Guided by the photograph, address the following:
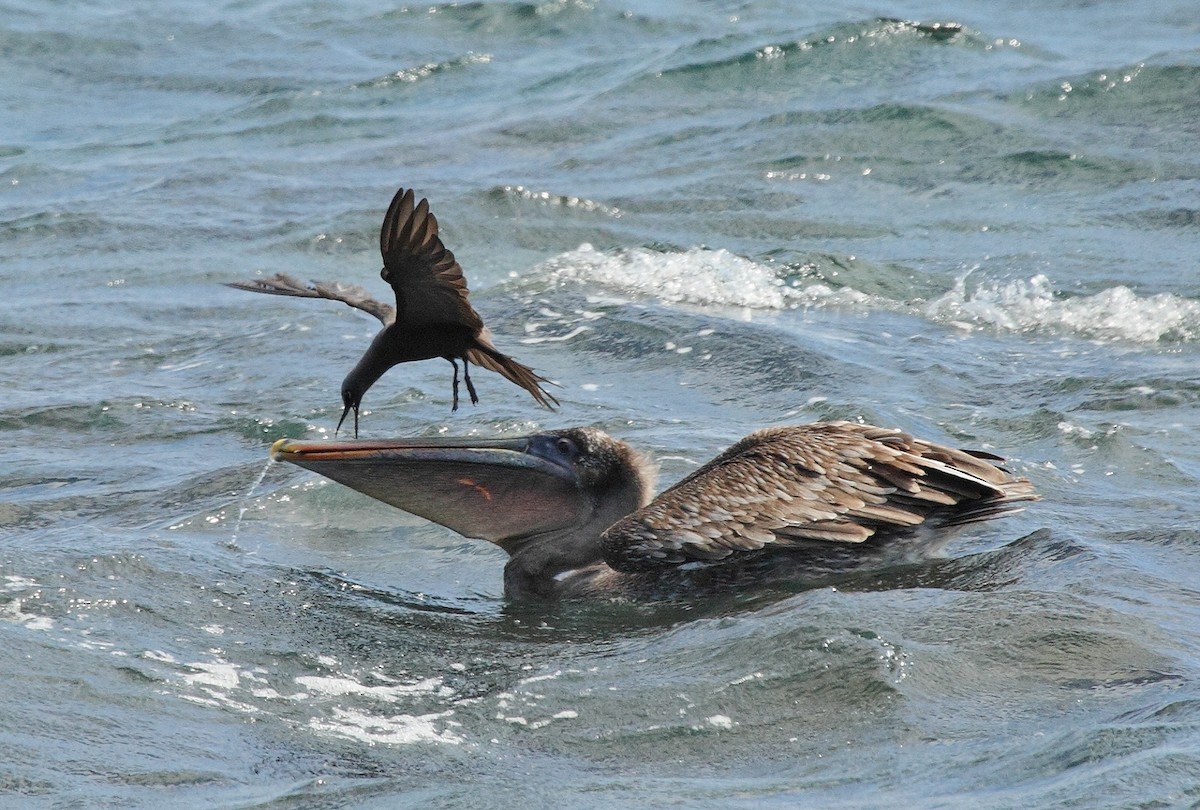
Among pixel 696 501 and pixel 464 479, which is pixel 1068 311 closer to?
pixel 696 501

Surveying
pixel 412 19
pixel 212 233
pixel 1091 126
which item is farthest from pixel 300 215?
pixel 412 19

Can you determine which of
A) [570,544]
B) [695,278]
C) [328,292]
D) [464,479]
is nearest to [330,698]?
[464,479]

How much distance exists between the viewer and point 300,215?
38.0ft

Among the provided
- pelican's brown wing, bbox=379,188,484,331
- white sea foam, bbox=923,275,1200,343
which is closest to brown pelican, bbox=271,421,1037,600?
pelican's brown wing, bbox=379,188,484,331

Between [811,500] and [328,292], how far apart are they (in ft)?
6.23

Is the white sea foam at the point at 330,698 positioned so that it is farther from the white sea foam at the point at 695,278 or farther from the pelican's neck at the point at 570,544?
the white sea foam at the point at 695,278

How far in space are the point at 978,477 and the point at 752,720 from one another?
1.58 m

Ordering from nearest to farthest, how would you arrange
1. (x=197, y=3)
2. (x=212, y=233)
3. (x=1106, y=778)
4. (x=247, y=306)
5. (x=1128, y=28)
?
(x=1106, y=778)
(x=247, y=306)
(x=212, y=233)
(x=1128, y=28)
(x=197, y=3)

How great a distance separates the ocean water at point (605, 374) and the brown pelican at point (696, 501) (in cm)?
15

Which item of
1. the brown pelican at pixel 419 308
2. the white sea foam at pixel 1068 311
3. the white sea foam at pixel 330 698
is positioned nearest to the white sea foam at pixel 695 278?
the white sea foam at pixel 1068 311

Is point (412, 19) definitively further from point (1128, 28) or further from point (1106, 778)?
point (1106, 778)

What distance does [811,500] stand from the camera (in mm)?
5461

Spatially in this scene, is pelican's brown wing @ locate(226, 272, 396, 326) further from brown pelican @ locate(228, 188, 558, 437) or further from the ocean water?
the ocean water

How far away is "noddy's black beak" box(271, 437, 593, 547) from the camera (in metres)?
5.61
